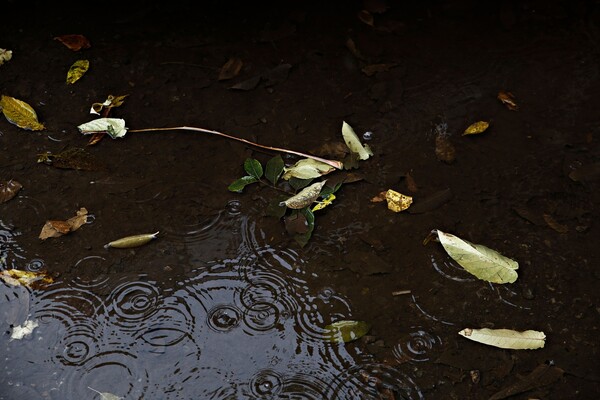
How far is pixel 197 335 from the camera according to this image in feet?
6.34

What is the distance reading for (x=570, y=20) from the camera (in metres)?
2.87

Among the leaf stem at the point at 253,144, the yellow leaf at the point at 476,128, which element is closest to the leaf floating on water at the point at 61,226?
the leaf stem at the point at 253,144

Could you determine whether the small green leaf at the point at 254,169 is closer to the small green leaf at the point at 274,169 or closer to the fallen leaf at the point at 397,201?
the small green leaf at the point at 274,169

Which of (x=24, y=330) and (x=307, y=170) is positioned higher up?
(x=307, y=170)

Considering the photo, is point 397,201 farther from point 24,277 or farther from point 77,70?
point 77,70

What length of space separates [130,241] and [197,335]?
0.38 meters

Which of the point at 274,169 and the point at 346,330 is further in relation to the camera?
the point at 274,169

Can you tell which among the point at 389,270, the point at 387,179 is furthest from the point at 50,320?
the point at 387,179

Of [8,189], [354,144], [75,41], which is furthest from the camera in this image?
[75,41]

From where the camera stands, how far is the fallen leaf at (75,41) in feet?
8.96

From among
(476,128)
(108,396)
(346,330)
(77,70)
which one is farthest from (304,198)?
(77,70)

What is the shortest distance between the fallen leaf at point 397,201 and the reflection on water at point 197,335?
1.18 ft

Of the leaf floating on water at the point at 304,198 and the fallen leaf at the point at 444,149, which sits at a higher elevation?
the fallen leaf at the point at 444,149

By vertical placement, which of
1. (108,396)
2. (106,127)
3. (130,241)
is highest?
(106,127)
